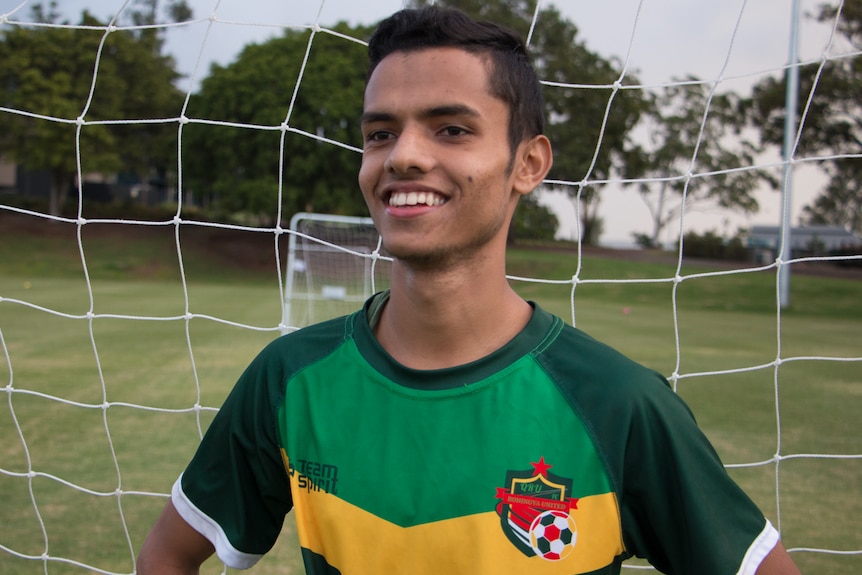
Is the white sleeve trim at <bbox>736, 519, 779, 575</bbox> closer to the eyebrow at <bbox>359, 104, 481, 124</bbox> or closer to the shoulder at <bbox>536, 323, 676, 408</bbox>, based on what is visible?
the shoulder at <bbox>536, 323, 676, 408</bbox>

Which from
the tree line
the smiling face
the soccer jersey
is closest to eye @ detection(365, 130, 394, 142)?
the smiling face

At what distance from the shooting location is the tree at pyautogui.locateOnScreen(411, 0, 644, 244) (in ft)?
90.4

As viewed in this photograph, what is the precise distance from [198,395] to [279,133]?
2404 centimetres

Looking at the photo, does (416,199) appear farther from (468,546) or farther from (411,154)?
(468,546)

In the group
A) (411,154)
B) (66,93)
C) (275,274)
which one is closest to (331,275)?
(275,274)

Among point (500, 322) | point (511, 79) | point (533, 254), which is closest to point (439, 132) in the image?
point (511, 79)

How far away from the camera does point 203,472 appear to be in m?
1.52

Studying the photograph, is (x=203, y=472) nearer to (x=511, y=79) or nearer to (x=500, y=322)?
(x=500, y=322)

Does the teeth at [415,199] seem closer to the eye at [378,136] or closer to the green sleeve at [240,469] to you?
the eye at [378,136]

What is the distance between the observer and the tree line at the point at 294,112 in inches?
992

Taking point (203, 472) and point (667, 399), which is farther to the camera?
point (203, 472)

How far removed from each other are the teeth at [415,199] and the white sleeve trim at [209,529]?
2.10 ft

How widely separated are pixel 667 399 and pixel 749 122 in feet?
87.8

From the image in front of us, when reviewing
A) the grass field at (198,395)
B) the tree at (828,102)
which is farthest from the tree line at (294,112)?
the grass field at (198,395)
